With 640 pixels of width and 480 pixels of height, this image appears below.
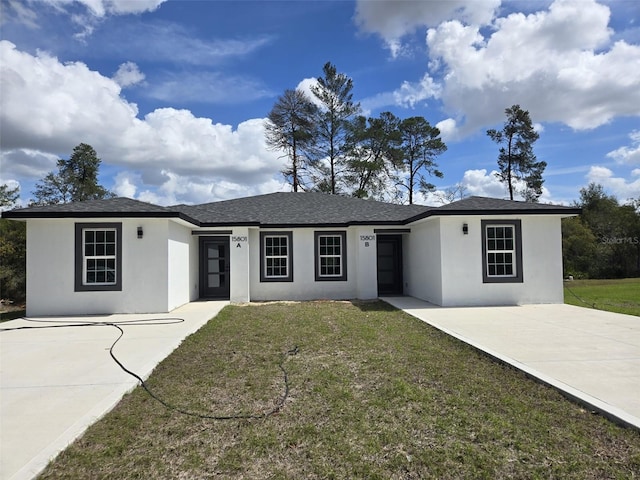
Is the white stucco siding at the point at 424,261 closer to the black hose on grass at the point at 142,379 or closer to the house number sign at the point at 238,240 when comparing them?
the house number sign at the point at 238,240

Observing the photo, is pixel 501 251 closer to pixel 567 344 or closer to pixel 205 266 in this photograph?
pixel 567 344

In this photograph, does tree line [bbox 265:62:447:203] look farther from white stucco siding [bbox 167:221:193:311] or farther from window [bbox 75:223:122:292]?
window [bbox 75:223:122:292]

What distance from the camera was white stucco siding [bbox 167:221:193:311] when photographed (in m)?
11.1

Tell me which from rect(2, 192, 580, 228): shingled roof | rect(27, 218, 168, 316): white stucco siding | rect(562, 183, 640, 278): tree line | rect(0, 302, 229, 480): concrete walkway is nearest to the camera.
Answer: rect(0, 302, 229, 480): concrete walkway

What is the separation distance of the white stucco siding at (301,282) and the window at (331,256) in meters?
0.15

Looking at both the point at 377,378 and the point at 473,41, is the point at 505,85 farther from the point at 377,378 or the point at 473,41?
the point at 377,378

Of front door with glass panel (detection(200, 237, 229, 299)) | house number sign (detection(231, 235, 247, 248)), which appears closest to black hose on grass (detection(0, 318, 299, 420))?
house number sign (detection(231, 235, 247, 248))

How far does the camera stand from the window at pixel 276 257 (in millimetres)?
14078

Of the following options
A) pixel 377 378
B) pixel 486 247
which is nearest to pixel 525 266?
pixel 486 247

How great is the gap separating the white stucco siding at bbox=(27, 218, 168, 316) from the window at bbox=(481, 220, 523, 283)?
9.18 meters

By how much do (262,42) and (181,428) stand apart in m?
12.0

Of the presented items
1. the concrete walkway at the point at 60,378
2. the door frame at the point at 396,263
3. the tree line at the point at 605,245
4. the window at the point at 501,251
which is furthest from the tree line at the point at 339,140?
the concrete walkway at the point at 60,378

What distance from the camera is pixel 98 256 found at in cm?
1073

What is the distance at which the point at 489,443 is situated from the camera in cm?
330
